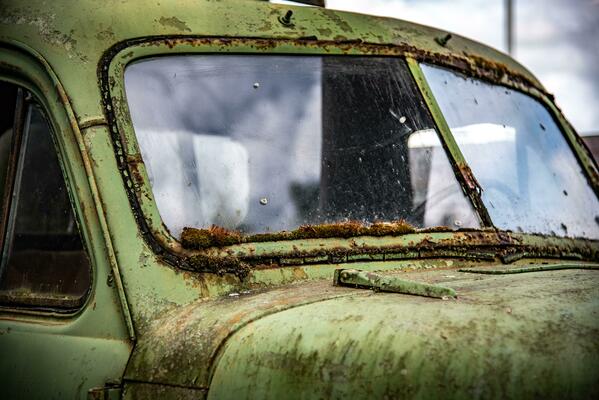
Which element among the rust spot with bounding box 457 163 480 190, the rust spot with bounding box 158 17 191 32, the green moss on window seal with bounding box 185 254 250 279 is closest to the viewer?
the green moss on window seal with bounding box 185 254 250 279

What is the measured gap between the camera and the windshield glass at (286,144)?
9.45 feet

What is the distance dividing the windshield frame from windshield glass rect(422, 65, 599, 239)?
45 mm

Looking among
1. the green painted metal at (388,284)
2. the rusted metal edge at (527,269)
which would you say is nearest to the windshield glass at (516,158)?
the rusted metal edge at (527,269)

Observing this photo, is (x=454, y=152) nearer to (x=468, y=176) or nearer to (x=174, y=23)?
(x=468, y=176)

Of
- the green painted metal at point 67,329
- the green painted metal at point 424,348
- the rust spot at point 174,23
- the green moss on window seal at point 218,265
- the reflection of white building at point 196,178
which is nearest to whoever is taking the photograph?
the green painted metal at point 424,348

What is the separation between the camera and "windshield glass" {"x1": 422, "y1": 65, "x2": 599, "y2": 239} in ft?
11.2

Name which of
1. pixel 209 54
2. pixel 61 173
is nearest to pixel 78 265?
pixel 61 173

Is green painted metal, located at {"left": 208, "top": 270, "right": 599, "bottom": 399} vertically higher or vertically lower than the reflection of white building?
lower

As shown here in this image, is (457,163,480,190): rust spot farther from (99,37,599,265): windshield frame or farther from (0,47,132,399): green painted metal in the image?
(0,47,132,399): green painted metal

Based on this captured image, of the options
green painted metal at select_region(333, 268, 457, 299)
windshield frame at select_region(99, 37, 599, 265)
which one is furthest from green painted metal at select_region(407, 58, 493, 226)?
green painted metal at select_region(333, 268, 457, 299)

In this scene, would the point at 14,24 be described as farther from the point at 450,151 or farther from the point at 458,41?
the point at 458,41

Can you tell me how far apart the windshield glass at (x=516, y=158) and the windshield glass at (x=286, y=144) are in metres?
0.16

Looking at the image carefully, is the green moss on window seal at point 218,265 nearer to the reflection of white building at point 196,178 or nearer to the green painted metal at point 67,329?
the reflection of white building at point 196,178

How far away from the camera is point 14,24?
3119mm
